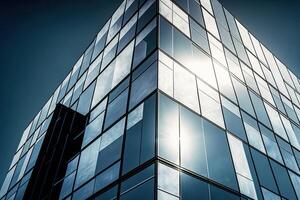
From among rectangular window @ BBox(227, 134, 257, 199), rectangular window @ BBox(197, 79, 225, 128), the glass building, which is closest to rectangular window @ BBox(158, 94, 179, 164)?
the glass building

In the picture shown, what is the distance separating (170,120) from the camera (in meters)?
9.27

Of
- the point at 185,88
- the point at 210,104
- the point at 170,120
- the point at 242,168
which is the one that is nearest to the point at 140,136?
the point at 170,120

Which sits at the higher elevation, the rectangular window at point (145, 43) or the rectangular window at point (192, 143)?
the rectangular window at point (145, 43)

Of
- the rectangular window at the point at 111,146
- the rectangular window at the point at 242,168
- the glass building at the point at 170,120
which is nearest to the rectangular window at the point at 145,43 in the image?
the glass building at the point at 170,120

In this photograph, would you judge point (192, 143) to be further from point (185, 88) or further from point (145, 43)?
point (145, 43)

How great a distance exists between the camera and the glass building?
28.8 ft

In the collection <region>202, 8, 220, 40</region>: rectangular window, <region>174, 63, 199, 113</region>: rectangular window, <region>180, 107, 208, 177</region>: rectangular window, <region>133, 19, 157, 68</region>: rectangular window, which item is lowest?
<region>180, 107, 208, 177</region>: rectangular window

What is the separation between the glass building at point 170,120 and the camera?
8.78m

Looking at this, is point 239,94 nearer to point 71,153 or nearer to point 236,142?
point 236,142

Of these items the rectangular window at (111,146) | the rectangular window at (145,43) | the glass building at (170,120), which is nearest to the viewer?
the glass building at (170,120)

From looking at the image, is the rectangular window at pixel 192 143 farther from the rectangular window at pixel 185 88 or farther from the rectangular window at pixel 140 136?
the rectangular window at pixel 140 136

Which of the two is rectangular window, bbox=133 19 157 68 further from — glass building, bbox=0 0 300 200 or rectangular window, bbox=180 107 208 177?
rectangular window, bbox=180 107 208 177

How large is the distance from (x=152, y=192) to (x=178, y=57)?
21.8 ft

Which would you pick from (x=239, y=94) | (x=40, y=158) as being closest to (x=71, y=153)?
(x=40, y=158)
